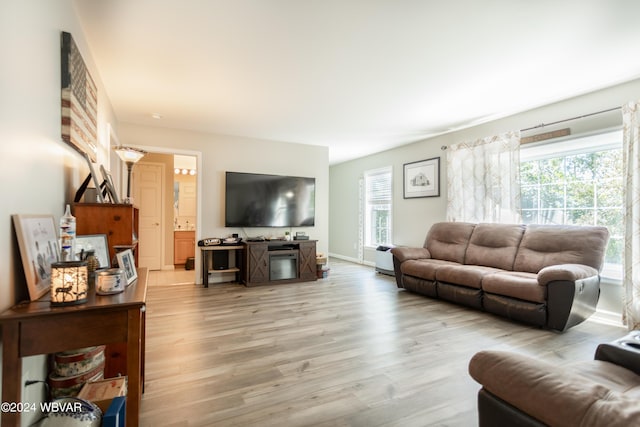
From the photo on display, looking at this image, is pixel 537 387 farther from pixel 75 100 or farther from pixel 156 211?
pixel 156 211

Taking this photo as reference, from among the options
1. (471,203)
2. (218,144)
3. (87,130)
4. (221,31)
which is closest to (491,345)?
(471,203)

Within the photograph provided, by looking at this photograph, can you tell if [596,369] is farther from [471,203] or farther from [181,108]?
[181,108]

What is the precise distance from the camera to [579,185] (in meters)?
3.54

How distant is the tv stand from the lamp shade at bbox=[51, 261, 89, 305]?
143 inches

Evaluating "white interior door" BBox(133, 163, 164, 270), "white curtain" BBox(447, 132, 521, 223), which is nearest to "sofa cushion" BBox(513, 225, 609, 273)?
"white curtain" BBox(447, 132, 521, 223)

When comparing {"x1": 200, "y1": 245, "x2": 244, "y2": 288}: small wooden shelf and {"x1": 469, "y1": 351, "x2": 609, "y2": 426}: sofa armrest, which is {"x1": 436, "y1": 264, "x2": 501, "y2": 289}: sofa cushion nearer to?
{"x1": 469, "y1": 351, "x2": 609, "y2": 426}: sofa armrest

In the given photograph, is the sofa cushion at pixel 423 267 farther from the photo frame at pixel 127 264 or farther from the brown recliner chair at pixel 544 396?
the photo frame at pixel 127 264

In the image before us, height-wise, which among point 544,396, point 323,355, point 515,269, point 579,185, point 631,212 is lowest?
point 323,355

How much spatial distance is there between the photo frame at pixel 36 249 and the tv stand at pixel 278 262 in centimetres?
342

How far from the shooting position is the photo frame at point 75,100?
68.9 inches

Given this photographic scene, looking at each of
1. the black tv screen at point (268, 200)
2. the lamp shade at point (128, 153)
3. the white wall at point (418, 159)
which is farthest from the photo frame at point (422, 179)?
the lamp shade at point (128, 153)

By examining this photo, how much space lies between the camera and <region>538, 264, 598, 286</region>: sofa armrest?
2.79 m

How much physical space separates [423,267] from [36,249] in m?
3.89

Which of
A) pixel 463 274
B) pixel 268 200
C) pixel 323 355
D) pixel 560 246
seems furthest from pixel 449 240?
pixel 268 200
